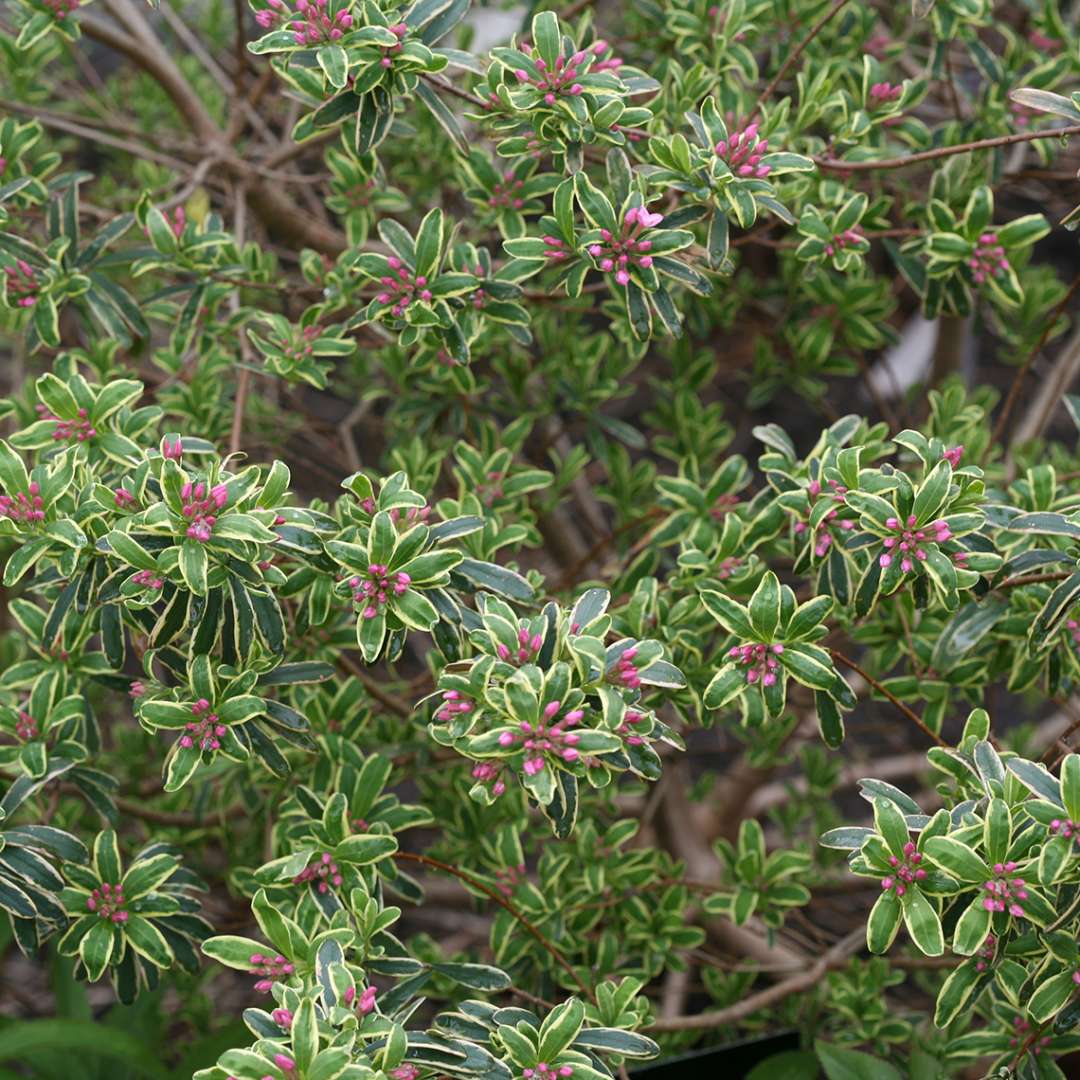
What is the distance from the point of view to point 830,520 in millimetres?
1400

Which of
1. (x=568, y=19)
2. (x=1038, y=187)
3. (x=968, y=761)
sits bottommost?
(x=1038, y=187)

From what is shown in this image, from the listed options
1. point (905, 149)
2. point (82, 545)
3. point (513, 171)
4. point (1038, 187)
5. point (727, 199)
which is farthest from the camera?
point (1038, 187)

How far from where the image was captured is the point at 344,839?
1449 mm

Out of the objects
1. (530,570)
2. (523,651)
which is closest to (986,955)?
(523,651)

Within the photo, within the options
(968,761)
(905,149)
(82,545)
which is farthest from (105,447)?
(905,149)

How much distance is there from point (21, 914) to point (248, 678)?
368 mm

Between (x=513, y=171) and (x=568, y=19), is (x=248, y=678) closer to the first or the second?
(x=513, y=171)

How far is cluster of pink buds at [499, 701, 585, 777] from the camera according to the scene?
3.90 ft

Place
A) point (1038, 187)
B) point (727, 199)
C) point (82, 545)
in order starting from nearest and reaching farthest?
point (82, 545)
point (727, 199)
point (1038, 187)

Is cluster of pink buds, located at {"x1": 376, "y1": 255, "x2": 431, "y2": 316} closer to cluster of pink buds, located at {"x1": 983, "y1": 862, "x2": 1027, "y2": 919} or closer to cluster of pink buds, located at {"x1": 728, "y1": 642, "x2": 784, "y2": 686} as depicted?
cluster of pink buds, located at {"x1": 728, "y1": 642, "x2": 784, "y2": 686}

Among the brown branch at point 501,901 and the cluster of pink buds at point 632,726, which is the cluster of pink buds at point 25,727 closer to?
the brown branch at point 501,901

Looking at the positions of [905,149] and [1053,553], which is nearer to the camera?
[1053,553]

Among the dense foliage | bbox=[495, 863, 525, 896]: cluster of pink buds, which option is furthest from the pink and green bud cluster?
bbox=[495, 863, 525, 896]: cluster of pink buds

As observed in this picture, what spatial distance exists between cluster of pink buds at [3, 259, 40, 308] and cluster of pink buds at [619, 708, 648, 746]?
99cm
